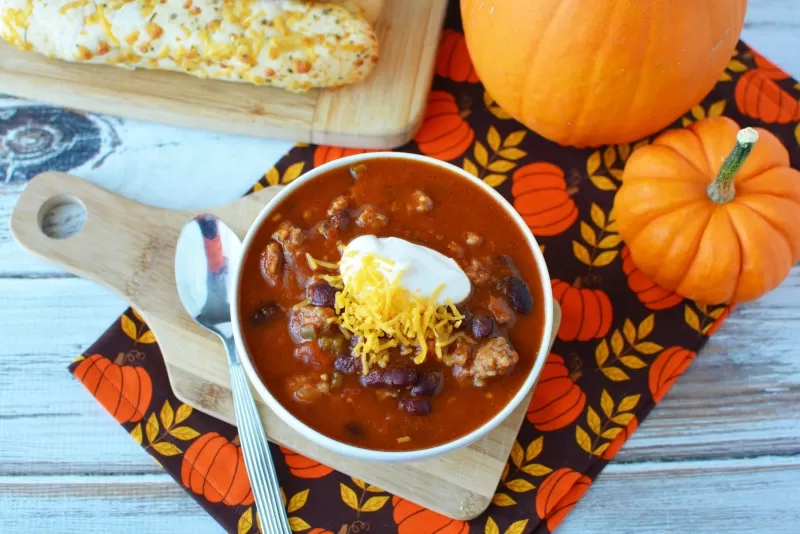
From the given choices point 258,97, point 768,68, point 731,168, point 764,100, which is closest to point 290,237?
point 258,97

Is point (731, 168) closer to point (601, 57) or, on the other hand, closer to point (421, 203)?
point (601, 57)

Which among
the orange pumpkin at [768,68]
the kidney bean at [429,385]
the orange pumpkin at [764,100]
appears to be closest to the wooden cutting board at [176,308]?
the kidney bean at [429,385]

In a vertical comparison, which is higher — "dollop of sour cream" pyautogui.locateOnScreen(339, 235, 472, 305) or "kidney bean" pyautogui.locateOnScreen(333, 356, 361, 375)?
"dollop of sour cream" pyautogui.locateOnScreen(339, 235, 472, 305)

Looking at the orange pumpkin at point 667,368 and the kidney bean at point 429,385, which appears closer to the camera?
the kidney bean at point 429,385

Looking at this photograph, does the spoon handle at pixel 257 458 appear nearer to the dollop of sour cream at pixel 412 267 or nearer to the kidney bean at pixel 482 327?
the dollop of sour cream at pixel 412 267

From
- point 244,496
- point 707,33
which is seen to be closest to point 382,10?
point 707,33

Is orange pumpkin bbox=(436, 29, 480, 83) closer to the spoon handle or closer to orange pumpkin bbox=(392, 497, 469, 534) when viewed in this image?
the spoon handle

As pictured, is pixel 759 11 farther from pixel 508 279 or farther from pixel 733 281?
pixel 508 279

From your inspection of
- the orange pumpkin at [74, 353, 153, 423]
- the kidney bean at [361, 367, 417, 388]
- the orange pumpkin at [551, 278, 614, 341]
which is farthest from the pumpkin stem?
the orange pumpkin at [74, 353, 153, 423]
